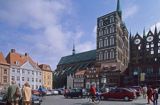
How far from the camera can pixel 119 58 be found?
10694 cm

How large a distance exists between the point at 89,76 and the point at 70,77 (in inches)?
568

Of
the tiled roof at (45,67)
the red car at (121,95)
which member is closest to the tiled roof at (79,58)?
the tiled roof at (45,67)

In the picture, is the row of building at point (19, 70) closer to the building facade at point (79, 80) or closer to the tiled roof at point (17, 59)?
the tiled roof at point (17, 59)

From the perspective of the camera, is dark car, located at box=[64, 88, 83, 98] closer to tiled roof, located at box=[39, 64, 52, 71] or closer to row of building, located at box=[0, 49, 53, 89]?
row of building, located at box=[0, 49, 53, 89]

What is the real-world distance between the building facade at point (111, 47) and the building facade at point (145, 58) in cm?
471

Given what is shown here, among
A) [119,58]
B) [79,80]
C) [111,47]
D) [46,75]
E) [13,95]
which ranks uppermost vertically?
[111,47]

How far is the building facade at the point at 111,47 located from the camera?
100m

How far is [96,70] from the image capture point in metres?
106

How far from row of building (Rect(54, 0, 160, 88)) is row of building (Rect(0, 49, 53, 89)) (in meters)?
17.5

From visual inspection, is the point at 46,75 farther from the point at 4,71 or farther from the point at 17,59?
the point at 4,71

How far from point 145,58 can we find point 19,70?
38744 mm

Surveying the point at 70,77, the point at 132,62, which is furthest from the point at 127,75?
the point at 70,77

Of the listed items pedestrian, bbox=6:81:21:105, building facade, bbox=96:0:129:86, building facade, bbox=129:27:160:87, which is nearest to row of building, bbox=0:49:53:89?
building facade, bbox=96:0:129:86

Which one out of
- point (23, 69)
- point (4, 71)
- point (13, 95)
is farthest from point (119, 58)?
point (13, 95)
